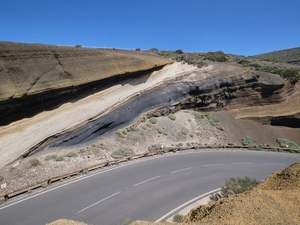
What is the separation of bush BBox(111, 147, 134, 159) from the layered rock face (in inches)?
203

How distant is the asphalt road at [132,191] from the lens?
9648mm

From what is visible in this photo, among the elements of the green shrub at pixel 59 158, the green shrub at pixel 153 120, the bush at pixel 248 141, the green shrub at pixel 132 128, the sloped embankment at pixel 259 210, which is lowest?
the bush at pixel 248 141

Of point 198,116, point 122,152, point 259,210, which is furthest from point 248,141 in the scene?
point 259,210

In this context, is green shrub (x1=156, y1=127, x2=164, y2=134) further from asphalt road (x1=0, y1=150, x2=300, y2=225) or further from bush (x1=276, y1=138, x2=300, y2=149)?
bush (x1=276, y1=138, x2=300, y2=149)

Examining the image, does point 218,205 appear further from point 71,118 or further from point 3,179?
point 71,118

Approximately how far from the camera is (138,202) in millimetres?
10984

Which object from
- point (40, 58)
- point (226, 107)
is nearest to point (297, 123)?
point (226, 107)

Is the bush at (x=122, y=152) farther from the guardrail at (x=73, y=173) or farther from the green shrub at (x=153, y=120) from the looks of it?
the green shrub at (x=153, y=120)

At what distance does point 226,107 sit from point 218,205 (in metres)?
22.6

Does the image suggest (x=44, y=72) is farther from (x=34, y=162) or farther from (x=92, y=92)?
(x=34, y=162)

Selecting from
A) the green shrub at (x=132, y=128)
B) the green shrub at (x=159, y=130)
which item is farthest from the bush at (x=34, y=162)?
the green shrub at (x=159, y=130)

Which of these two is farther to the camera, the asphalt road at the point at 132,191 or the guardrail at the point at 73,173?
the guardrail at the point at 73,173

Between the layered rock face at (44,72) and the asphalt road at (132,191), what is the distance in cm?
536

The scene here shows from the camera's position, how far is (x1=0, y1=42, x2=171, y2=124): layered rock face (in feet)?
39.7
